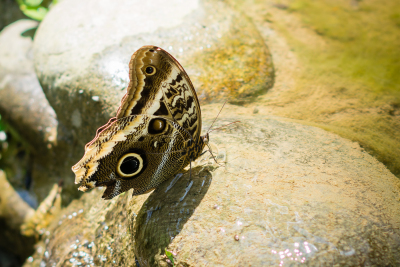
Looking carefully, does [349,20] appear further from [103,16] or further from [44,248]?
[44,248]

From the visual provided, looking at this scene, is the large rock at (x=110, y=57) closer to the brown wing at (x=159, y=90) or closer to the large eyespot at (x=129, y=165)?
the brown wing at (x=159, y=90)

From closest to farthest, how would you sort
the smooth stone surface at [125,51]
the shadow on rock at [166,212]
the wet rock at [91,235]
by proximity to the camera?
1. the shadow on rock at [166,212]
2. the wet rock at [91,235]
3. the smooth stone surface at [125,51]

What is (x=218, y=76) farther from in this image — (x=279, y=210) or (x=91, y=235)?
(x=91, y=235)

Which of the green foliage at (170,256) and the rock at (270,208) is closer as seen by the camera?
the rock at (270,208)

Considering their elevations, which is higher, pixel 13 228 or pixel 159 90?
pixel 159 90

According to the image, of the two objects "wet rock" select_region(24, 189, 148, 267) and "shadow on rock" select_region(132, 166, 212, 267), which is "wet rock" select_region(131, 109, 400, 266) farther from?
"wet rock" select_region(24, 189, 148, 267)

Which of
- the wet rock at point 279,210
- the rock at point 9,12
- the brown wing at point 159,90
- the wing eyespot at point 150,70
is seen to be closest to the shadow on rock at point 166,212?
the wet rock at point 279,210

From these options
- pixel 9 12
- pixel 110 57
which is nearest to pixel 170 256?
pixel 110 57

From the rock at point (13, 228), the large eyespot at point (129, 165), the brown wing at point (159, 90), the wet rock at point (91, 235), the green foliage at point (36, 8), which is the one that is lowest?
the rock at point (13, 228)
